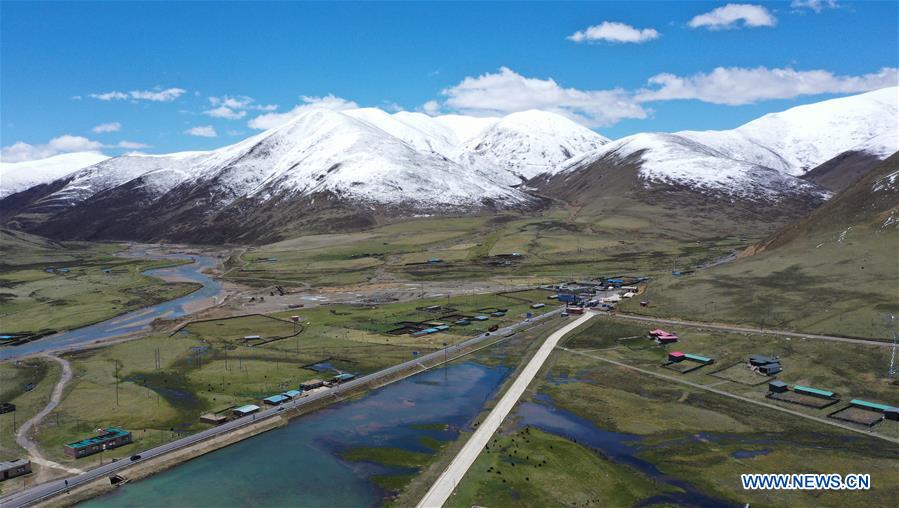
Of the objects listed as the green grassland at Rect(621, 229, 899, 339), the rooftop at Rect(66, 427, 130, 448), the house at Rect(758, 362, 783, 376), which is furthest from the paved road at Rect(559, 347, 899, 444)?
the rooftop at Rect(66, 427, 130, 448)

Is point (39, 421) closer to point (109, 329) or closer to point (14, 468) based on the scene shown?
point (14, 468)

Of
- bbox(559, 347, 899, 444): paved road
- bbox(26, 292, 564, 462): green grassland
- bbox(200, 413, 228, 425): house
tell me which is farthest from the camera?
bbox(26, 292, 564, 462): green grassland

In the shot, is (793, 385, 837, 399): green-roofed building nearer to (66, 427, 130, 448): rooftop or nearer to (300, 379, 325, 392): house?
(300, 379, 325, 392): house

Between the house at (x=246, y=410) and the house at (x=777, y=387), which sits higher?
the house at (x=246, y=410)

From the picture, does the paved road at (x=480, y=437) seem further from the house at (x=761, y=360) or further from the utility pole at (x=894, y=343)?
the utility pole at (x=894, y=343)

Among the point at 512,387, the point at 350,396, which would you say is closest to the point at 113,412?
the point at 350,396

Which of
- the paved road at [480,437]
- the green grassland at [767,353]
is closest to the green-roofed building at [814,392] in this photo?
the green grassland at [767,353]
